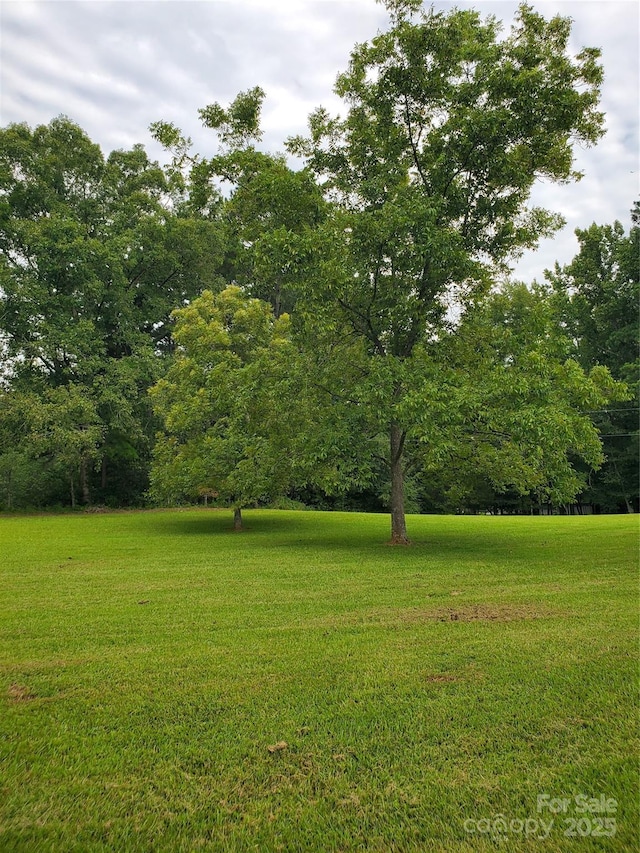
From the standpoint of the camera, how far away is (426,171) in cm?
1131

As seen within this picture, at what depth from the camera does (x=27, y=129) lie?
26.0m

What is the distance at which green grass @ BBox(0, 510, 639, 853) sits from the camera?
7.10 feet

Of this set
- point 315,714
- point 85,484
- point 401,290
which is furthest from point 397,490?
point 85,484

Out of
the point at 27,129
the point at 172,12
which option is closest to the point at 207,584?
the point at 172,12

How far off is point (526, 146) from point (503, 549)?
9014 mm

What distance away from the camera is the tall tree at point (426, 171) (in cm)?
998

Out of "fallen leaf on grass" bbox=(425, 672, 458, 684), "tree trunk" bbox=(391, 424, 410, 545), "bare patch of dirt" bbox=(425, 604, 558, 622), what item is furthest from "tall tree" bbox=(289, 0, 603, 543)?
"fallen leaf on grass" bbox=(425, 672, 458, 684)

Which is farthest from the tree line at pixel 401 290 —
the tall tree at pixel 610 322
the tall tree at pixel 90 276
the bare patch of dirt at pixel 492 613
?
the tall tree at pixel 610 322

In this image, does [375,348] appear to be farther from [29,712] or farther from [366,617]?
[29,712]

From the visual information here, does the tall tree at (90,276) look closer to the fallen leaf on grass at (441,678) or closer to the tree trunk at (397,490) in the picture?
the tree trunk at (397,490)

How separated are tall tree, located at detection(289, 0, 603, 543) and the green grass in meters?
4.56

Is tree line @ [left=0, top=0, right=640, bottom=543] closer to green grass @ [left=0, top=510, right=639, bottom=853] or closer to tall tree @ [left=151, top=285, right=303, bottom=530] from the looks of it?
tall tree @ [left=151, top=285, right=303, bottom=530]

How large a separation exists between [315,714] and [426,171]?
1153cm

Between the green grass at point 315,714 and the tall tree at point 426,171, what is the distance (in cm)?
456
